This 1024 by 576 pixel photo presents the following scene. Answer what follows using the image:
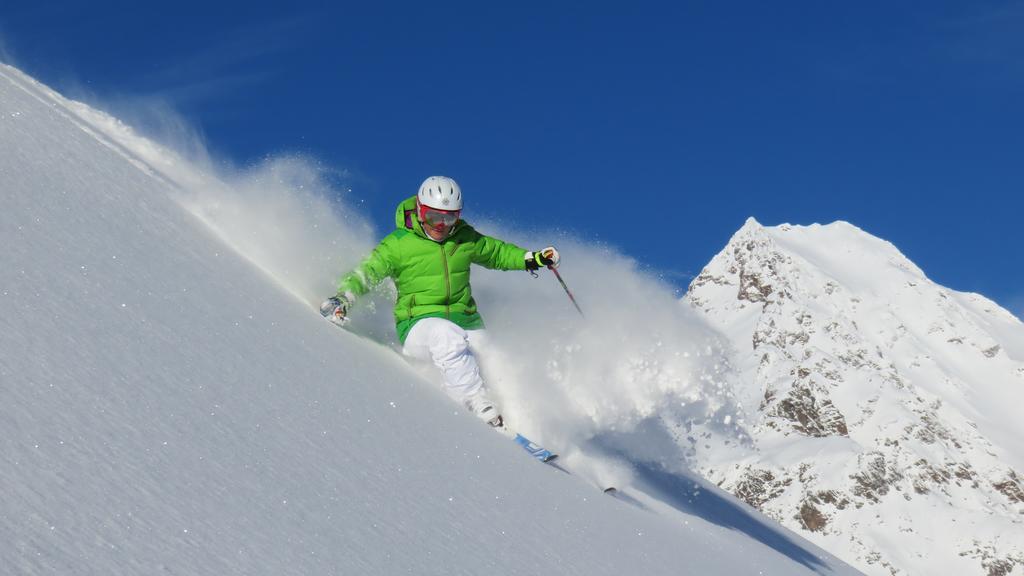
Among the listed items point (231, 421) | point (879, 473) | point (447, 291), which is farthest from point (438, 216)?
point (879, 473)

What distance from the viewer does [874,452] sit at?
178250 mm

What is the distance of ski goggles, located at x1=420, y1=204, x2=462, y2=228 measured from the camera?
760 cm

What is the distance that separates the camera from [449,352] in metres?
7.03

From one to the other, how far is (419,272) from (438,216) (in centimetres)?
45

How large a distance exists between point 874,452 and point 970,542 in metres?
20.3

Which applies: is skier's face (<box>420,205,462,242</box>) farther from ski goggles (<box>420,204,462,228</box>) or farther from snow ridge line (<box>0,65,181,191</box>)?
snow ridge line (<box>0,65,181,191</box>)

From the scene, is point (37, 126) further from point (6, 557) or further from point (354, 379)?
point (6, 557)

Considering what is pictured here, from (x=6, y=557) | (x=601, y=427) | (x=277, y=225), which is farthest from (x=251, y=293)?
(x=6, y=557)

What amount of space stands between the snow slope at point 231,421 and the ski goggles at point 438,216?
816mm

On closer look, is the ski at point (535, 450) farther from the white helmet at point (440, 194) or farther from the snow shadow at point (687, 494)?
the white helmet at point (440, 194)

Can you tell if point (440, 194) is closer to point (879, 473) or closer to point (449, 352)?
point (449, 352)

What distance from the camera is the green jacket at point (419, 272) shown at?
25.2ft

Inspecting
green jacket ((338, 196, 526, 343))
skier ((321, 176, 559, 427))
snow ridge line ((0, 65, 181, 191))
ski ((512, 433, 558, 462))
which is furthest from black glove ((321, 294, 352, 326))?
snow ridge line ((0, 65, 181, 191))

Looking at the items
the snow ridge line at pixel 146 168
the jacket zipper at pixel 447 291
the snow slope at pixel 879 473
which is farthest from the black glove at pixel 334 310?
the snow slope at pixel 879 473
